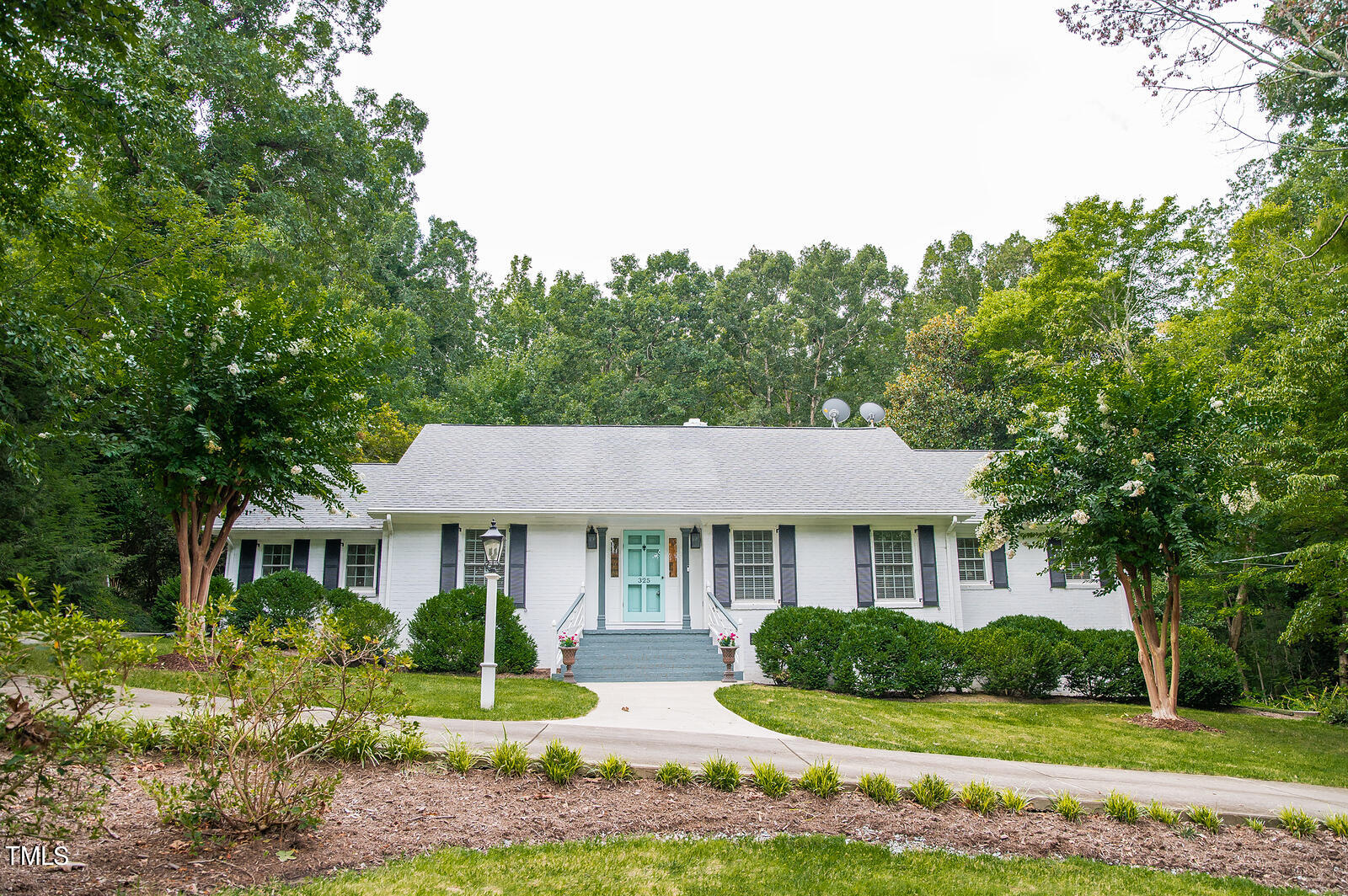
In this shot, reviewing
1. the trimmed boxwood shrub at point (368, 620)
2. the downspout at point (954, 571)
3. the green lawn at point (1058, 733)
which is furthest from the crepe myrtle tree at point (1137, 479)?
the trimmed boxwood shrub at point (368, 620)

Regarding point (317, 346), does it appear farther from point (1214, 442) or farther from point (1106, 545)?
point (1214, 442)

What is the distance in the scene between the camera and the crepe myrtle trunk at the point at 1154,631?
11094mm

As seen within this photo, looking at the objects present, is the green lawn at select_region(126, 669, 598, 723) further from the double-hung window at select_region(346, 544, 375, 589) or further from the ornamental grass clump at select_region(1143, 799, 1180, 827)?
the ornamental grass clump at select_region(1143, 799, 1180, 827)

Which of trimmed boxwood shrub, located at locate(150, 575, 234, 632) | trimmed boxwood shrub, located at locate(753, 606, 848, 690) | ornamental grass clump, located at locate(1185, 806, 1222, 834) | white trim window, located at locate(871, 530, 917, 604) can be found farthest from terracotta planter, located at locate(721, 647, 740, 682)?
trimmed boxwood shrub, located at locate(150, 575, 234, 632)

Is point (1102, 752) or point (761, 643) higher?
point (761, 643)

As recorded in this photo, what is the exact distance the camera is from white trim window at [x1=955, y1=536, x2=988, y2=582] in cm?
1631

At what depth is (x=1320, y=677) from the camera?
712 inches

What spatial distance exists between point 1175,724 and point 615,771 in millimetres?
9016

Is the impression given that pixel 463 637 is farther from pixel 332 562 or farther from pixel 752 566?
pixel 752 566

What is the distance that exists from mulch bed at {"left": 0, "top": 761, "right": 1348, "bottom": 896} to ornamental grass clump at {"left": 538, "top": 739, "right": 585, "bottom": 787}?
0.09 m

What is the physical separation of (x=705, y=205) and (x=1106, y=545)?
28.4 meters

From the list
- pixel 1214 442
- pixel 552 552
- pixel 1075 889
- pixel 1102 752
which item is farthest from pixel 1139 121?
pixel 552 552

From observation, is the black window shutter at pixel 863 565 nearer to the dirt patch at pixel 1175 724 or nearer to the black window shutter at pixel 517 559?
the dirt patch at pixel 1175 724

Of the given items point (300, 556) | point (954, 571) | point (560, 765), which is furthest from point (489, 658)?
point (954, 571)
